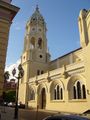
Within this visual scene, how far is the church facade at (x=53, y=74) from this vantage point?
26.8m

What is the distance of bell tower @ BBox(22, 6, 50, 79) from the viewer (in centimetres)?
4499

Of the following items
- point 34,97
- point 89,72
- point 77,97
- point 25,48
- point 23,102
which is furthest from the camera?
point 25,48

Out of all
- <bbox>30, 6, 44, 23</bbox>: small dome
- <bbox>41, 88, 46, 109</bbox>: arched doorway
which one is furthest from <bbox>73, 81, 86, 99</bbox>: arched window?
<bbox>30, 6, 44, 23</bbox>: small dome

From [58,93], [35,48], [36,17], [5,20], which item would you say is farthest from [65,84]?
[36,17]

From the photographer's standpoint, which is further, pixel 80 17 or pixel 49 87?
pixel 49 87

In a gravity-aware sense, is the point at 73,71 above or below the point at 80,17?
below

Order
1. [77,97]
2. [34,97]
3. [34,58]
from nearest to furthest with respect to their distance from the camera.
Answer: [77,97] → [34,97] → [34,58]

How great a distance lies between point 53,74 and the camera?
33719 mm

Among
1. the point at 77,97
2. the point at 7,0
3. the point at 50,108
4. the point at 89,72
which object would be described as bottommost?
the point at 50,108

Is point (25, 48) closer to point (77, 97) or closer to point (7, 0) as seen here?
point (77, 97)

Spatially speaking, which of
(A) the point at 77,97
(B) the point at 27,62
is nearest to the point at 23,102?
(B) the point at 27,62

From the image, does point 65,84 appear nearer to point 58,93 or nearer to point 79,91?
point 79,91

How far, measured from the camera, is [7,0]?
30.1 ft

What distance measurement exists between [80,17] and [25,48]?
24.0m
